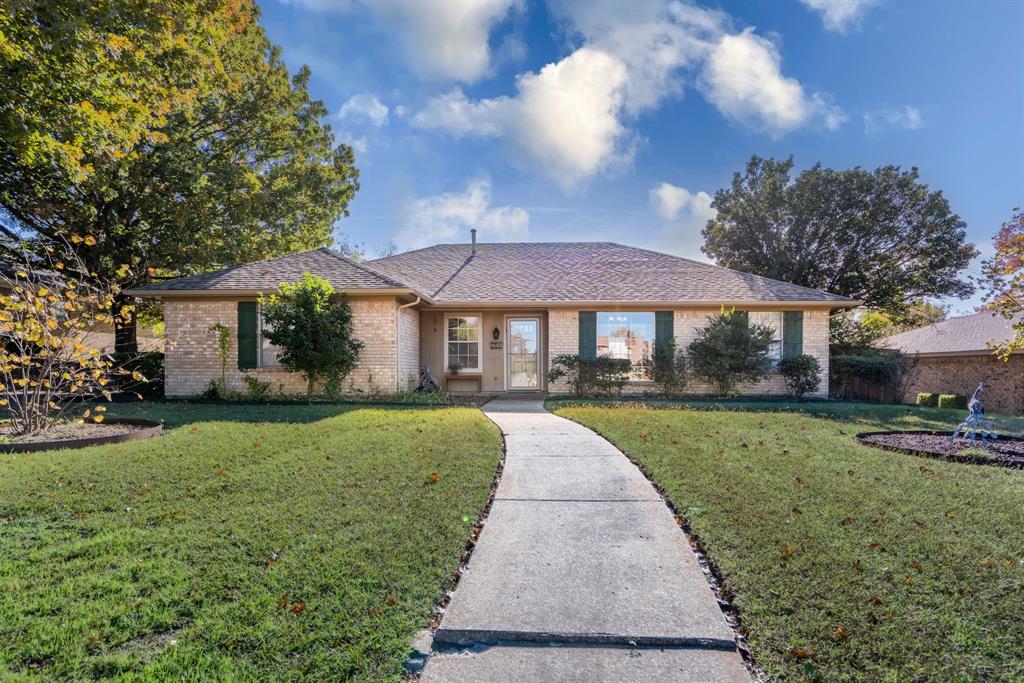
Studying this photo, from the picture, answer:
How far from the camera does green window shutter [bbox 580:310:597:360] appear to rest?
13.1 m

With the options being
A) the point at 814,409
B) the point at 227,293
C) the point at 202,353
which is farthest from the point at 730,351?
the point at 202,353

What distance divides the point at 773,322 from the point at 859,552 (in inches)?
433

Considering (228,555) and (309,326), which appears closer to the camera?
(228,555)

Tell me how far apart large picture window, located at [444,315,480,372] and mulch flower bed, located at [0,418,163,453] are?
295 inches

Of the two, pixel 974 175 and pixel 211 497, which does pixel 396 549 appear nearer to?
pixel 211 497

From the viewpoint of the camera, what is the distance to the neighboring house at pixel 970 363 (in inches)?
645

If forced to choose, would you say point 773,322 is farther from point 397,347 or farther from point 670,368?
point 397,347

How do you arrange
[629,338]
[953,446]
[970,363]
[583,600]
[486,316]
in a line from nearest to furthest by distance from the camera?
[583,600]
[953,446]
[629,338]
[486,316]
[970,363]

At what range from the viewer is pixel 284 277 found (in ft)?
39.9

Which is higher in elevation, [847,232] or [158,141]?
[847,232]

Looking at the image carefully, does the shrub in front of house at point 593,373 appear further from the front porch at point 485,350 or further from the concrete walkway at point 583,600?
the concrete walkway at point 583,600

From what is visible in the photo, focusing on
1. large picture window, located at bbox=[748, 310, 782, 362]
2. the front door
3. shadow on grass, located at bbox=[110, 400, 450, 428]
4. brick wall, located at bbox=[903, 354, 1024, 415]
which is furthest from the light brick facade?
brick wall, located at bbox=[903, 354, 1024, 415]

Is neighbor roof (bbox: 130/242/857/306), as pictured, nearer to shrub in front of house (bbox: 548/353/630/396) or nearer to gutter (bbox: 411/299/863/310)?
gutter (bbox: 411/299/863/310)

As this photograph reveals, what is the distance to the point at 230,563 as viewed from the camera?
3074mm
